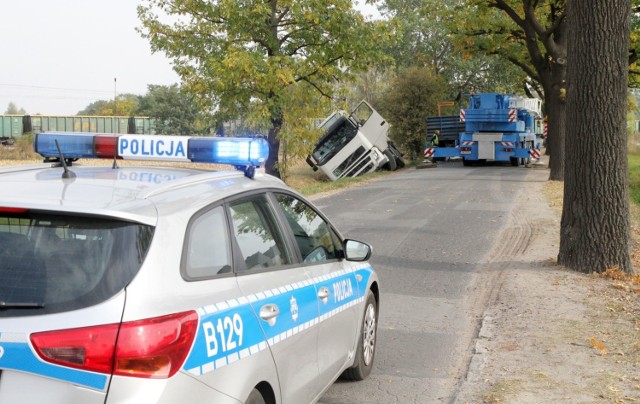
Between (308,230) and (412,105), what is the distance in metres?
35.2

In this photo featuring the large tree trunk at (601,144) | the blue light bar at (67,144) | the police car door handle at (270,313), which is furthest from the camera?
the large tree trunk at (601,144)

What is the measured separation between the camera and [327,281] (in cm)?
488

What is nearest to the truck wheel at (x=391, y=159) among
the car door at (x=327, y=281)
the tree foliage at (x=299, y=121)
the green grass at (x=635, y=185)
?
the tree foliage at (x=299, y=121)

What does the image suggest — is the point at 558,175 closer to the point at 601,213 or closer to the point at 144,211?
the point at 601,213

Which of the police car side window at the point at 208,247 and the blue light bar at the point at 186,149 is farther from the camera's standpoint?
the blue light bar at the point at 186,149

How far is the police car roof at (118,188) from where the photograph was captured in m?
3.14

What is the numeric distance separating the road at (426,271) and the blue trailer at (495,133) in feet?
36.7

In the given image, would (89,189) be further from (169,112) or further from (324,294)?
(169,112)

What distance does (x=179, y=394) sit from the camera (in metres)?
3.01

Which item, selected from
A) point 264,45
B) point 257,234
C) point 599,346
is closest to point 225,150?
point 257,234

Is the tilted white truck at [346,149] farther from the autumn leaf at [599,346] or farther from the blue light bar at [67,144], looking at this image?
the blue light bar at [67,144]

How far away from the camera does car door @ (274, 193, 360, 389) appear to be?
470 cm

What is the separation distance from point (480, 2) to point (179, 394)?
78.2 feet

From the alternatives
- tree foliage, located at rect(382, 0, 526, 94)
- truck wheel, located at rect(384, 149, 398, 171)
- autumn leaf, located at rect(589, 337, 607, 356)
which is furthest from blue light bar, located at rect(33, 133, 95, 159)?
tree foliage, located at rect(382, 0, 526, 94)
